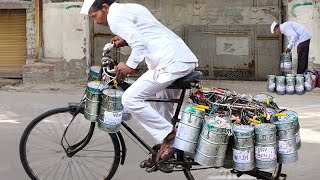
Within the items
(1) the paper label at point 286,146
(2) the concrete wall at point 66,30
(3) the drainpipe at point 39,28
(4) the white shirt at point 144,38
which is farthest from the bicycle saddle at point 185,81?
(3) the drainpipe at point 39,28

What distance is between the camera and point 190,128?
13.2 ft

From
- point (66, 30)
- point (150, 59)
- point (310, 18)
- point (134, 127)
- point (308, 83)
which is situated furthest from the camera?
point (66, 30)

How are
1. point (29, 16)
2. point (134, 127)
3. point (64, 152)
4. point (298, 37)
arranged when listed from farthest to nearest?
point (29, 16)
point (298, 37)
point (134, 127)
point (64, 152)

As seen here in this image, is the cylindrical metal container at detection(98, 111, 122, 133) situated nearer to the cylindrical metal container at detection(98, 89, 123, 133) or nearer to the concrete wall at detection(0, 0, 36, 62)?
the cylindrical metal container at detection(98, 89, 123, 133)

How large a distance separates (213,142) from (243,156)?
238mm

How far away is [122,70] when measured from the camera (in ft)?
13.5

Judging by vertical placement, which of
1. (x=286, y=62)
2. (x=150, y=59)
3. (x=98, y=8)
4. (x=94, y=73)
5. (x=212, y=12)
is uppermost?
(x=212, y=12)

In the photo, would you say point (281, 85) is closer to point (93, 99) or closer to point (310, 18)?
point (310, 18)

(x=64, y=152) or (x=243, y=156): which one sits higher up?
(x=243, y=156)

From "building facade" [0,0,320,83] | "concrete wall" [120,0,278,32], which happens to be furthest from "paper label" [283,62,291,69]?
"concrete wall" [120,0,278,32]

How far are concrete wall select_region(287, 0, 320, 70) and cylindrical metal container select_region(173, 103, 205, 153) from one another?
25.3 ft

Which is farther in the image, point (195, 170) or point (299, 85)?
point (299, 85)

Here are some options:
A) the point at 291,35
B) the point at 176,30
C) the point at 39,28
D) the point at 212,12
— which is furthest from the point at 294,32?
the point at 39,28

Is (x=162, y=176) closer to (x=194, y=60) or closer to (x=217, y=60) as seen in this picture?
(x=194, y=60)
